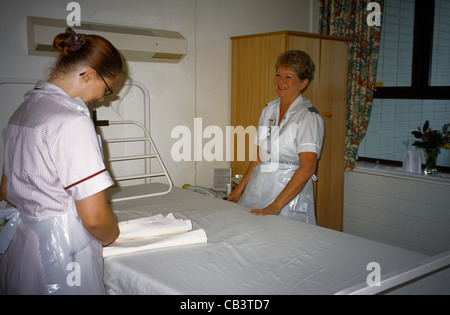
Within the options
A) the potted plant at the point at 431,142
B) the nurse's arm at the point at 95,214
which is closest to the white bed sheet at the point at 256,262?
the nurse's arm at the point at 95,214

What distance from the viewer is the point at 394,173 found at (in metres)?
3.71

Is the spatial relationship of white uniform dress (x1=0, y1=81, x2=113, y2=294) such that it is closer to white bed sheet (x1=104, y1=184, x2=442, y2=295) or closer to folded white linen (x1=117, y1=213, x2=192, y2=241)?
white bed sheet (x1=104, y1=184, x2=442, y2=295)

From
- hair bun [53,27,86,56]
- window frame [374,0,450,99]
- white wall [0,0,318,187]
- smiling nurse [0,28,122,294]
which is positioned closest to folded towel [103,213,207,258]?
smiling nurse [0,28,122,294]

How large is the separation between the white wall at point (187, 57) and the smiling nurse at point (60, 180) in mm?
1374

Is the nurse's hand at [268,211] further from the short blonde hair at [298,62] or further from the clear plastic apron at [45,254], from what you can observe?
the clear plastic apron at [45,254]

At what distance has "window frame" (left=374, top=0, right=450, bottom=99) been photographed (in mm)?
3611

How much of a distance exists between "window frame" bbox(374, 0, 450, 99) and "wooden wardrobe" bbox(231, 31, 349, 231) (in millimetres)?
603

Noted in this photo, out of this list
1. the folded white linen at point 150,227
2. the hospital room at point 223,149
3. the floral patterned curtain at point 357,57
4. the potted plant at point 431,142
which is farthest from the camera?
the floral patterned curtain at point 357,57

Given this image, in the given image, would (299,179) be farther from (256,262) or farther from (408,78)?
(408,78)

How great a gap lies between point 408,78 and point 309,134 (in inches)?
76.5

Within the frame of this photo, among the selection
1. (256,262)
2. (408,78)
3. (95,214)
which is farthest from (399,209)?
(95,214)

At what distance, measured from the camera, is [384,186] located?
3.75m

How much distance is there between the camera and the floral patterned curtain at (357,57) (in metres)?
3.72

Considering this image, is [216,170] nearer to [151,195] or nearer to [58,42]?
[151,195]
